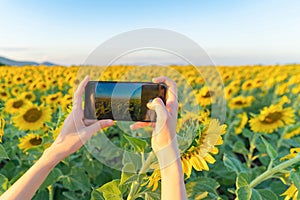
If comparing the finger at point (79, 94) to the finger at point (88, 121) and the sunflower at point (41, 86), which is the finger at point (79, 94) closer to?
the finger at point (88, 121)

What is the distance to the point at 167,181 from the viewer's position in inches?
39.6

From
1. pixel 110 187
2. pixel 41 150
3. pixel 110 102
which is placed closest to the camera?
pixel 110 102

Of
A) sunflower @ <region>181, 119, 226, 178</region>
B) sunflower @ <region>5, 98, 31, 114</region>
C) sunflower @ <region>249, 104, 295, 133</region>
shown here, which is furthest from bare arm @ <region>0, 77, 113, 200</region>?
sunflower @ <region>5, 98, 31, 114</region>

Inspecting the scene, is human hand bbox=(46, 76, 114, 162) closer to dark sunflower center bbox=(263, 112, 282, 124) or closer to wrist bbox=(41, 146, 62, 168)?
wrist bbox=(41, 146, 62, 168)

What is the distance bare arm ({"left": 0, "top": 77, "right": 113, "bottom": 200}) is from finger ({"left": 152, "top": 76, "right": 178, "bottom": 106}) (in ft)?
0.64

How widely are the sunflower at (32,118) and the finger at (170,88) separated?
84.6 inches

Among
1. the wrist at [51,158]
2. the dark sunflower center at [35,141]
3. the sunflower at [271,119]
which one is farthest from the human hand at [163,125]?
the sunflower at [271,119]

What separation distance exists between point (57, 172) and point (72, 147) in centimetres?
86

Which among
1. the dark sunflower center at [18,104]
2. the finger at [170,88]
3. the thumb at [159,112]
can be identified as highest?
the finger at [170,88]

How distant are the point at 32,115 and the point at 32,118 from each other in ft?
0.09

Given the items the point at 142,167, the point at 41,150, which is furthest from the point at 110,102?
the point at 41,150

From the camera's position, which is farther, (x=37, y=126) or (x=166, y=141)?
(x=37, y=126)

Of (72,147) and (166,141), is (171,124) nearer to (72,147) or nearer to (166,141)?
(166,141)

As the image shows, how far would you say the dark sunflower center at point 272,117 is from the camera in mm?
3381
